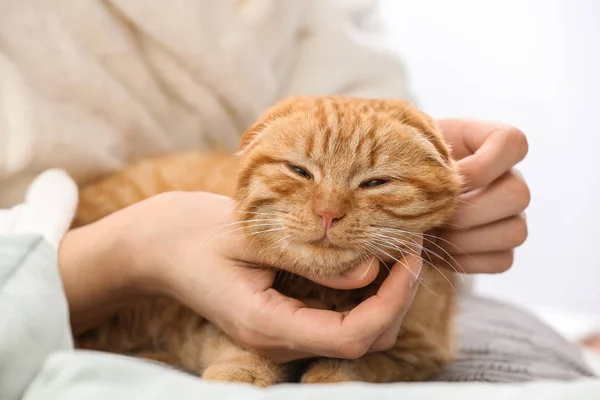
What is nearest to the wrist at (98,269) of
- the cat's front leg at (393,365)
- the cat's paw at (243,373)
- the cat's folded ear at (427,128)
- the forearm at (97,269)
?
the forearm at (97,269)

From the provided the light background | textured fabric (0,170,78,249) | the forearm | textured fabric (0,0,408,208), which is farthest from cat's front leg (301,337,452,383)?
the light background

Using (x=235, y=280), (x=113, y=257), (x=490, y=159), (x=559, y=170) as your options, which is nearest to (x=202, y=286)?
(x=235, y=280)

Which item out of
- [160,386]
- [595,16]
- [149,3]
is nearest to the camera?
[160,386]

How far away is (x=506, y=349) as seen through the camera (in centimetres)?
127

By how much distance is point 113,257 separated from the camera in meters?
1.12

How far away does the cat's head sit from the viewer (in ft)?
2.89

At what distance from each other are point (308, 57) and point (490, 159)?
2.39 feet

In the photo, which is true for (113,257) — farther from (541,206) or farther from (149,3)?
(541,206)

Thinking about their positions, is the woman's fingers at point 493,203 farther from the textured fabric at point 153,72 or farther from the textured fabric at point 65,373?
the textured fabric at point 153,72

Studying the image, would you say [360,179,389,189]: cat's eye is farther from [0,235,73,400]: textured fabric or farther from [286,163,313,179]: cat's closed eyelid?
[0,235,73,400]: textured fabric

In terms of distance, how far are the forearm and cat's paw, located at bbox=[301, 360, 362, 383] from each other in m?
0.34

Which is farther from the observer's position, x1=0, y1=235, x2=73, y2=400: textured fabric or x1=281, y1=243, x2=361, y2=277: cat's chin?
x1=281, y1=243, x2=361, y2=277: cat's chin

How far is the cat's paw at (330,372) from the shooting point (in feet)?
3.07

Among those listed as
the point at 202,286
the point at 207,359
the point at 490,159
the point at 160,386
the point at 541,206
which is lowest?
the point at 541,206
